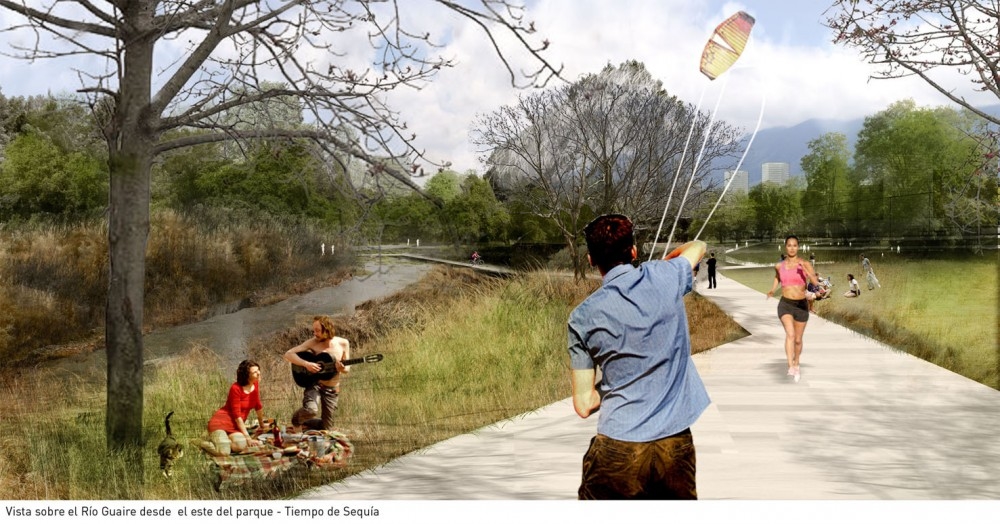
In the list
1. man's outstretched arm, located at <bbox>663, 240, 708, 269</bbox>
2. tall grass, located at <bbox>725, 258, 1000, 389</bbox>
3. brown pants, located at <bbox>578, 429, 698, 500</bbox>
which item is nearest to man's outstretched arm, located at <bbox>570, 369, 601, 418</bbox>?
brown pants, located at <bbox>578, 429, 698, 500</bbox>

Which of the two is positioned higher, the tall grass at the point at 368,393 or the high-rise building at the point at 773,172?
the high-rise building at the point at 773,172

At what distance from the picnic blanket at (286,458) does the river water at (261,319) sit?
58cm

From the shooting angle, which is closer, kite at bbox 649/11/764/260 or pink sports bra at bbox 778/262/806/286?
kite at bbox 649/11/764/260

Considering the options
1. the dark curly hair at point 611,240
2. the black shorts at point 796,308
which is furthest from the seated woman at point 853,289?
the dark curly hair at point 611,240

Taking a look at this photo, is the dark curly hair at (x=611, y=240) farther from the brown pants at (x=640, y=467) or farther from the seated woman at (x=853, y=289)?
the seated woman at (x=853, y=289)

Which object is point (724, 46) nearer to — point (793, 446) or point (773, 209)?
point (773, 209)

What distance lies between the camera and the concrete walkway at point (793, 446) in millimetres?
4402

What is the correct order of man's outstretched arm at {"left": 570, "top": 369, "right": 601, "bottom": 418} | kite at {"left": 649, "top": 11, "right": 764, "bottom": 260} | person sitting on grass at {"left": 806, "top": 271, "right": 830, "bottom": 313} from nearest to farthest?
1. man's outstretched arm at {"left": 570, "top": 369, "right": 601, "bottom": 418}
2. kite at {"left": 649, "top": 11, "right": 764, "bottom": 260}
3. person sitting on grass at {"left": 806, "top": 271, "right": 830, "bottom": 313}

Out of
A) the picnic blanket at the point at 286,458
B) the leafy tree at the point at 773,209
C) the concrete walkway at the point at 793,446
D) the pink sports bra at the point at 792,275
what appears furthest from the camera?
the pink sports bra at the point at 792,275

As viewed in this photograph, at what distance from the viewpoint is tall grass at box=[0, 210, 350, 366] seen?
493cm

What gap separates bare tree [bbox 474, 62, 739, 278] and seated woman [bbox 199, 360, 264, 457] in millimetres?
1842

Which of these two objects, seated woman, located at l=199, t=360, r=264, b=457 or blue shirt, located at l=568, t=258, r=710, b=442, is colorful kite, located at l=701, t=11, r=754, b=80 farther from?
seated woman, located at l=199, t=360, r=264, b=457
